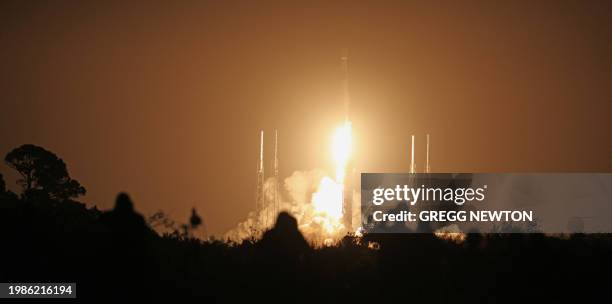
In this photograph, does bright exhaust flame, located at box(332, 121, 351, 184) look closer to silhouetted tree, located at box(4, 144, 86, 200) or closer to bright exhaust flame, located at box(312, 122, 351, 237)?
bright exhaust flame, located at box(312, 122, 351, 237)

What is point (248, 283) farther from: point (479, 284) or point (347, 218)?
point (347, 218)

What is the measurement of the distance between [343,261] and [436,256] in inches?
199

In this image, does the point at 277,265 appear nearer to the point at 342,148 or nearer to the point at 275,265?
the point at 275,265

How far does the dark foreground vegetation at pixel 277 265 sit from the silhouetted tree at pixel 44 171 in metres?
25.7

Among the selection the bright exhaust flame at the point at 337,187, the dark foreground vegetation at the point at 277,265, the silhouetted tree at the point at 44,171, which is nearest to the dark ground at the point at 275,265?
the dark foreground vegetation at the point at 277,265

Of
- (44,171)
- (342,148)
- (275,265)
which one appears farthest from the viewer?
(342,148)

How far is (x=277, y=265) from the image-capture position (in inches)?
1548

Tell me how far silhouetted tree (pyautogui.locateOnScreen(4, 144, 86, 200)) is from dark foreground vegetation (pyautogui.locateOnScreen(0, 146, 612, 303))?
2574cm

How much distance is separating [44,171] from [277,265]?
37939 mm

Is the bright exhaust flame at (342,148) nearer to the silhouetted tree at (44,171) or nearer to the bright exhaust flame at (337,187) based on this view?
the bright exhaust flame at (337,187)

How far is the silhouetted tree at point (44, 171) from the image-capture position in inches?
2847

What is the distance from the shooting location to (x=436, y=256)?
44.5 m

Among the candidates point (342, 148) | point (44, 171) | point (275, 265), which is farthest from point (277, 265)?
point (342, 148)

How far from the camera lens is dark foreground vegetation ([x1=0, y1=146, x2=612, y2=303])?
35.2 meters
